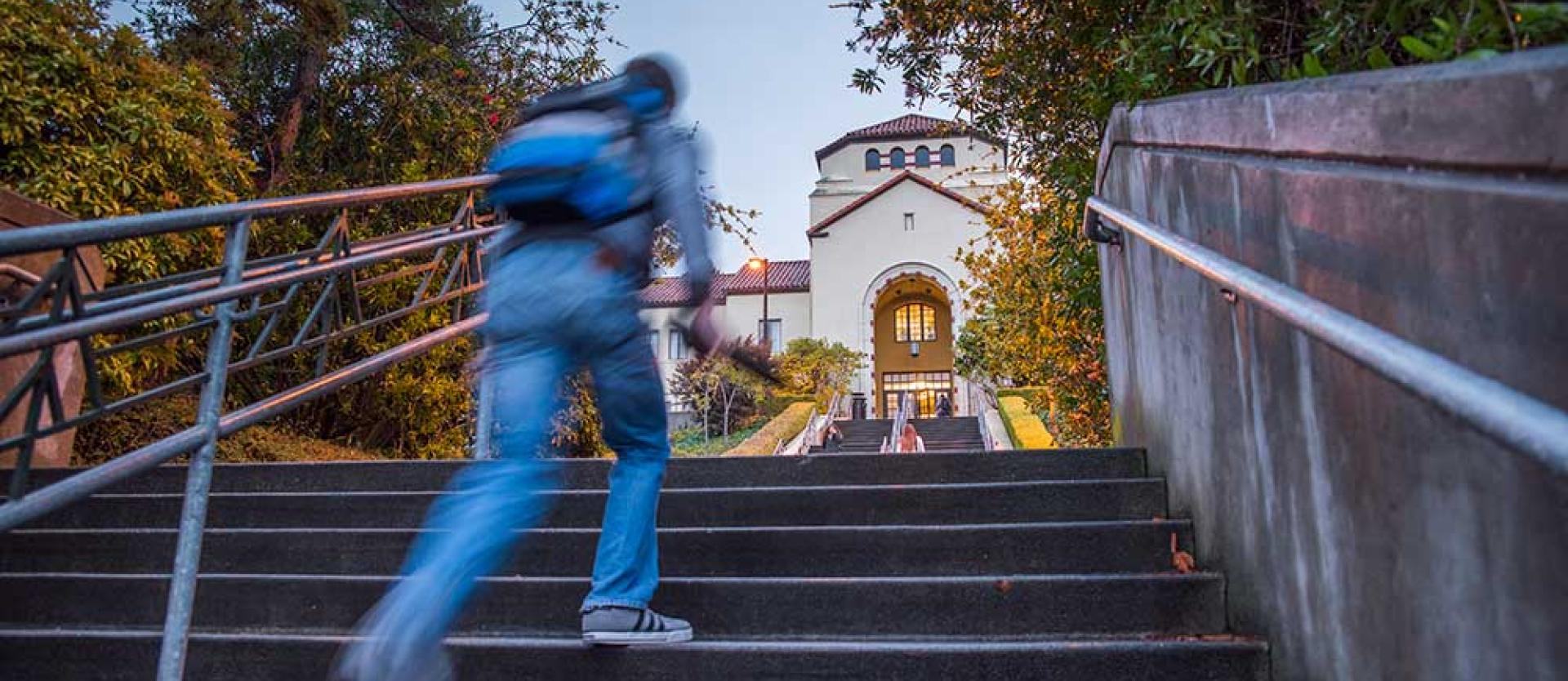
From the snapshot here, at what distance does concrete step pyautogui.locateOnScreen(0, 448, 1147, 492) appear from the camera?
12.8ft

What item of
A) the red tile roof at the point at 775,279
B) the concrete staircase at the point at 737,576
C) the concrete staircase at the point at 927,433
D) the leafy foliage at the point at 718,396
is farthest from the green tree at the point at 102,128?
the red tile roof at the point at 775,279

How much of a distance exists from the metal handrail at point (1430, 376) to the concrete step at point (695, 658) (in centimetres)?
99

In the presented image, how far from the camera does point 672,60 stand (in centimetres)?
277

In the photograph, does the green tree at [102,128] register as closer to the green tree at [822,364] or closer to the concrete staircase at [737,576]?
the concrete staircase at [737,576]

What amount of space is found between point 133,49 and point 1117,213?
6.83 meters

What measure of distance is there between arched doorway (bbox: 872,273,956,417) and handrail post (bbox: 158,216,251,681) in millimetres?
38305

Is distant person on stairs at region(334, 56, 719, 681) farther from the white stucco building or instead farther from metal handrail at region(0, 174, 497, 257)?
the white stucco building

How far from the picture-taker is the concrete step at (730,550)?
3121 mm

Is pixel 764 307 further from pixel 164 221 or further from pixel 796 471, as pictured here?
pixel 164 221

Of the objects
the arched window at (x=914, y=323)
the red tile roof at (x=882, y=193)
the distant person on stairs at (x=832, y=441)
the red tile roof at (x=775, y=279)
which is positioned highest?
the red tile roof at (x=882, y=193)

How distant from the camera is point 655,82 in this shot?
2645 millimetres

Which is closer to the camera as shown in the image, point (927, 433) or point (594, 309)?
point (594, 309)

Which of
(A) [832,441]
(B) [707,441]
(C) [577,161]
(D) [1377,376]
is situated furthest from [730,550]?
(A) [832,441]

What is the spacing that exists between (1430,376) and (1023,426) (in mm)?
14868
